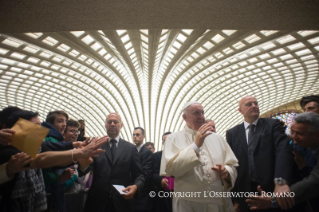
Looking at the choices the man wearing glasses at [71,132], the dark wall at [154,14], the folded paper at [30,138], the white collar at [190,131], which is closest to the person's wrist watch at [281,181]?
the white collar at [190,131]

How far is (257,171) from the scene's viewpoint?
2.87m

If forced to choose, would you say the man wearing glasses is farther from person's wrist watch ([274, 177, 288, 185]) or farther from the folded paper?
person's wrist watch ([274, 177, 288, 185])

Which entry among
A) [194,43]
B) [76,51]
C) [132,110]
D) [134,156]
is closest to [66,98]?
[132,110]

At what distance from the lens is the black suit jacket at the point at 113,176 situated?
3.25 metres

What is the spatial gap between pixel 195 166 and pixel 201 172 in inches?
5.2

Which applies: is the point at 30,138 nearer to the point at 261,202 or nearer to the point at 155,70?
the point at 261,202

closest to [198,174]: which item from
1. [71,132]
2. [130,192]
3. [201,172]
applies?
[201,172]

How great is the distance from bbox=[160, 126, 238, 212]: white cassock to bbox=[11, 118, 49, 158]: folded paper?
Answer: 1.59 metres

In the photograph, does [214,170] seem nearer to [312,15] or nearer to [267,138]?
[267,138]

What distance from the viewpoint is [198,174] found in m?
2.73

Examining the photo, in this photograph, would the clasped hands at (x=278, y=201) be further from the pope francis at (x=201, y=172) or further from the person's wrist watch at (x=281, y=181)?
the pope francis at (x=201, y=172)

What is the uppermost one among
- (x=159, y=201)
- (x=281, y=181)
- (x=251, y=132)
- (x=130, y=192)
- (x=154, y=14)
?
(x=154, y=14)

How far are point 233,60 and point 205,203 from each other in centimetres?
2515

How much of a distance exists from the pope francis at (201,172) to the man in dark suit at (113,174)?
0.84 metres
